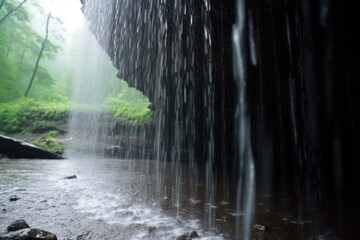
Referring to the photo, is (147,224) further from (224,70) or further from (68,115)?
(68,115)

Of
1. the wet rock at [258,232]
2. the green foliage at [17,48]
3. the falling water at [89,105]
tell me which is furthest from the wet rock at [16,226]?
the green foliage at [17,48]

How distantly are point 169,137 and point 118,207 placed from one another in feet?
34.5

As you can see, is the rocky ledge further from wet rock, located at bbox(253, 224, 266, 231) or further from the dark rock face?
the dark rock face

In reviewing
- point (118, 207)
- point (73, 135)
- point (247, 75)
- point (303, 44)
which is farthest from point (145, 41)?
point (73, 135)

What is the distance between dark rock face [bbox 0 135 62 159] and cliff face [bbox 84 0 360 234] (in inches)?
179

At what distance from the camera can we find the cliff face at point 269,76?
428 cm

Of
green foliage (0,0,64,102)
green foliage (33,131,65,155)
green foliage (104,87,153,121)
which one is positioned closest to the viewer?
green foliage (33,131,65,155)

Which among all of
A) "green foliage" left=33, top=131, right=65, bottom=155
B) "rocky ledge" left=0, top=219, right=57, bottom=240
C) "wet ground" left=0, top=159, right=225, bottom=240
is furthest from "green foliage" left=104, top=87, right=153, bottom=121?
"rocky ledge" left=0, top=219, right=57, bottom=240

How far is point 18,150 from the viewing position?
945 centimetres

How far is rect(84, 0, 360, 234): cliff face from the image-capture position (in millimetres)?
4277

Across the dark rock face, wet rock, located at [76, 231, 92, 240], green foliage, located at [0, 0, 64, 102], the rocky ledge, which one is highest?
green foliage, located at [0, 0, 64, 102]

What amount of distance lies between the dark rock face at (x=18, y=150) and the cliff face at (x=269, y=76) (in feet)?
14.9

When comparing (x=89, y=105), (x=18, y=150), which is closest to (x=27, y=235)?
(x=18, y=150)

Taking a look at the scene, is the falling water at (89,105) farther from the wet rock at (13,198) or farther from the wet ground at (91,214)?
the wet rock at (13,198)
